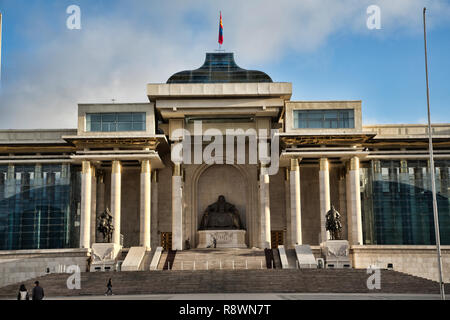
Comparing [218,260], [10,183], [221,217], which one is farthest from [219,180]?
[10,183]

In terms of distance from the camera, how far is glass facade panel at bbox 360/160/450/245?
56528 millimetres

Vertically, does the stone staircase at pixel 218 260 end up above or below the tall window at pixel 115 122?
below

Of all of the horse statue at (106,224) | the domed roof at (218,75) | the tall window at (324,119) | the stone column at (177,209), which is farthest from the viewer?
the domed roof at (218,75)

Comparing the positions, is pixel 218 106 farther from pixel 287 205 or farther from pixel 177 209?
pixel 287 205

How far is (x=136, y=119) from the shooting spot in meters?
55.6

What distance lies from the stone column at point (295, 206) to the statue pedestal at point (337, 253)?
3.93m

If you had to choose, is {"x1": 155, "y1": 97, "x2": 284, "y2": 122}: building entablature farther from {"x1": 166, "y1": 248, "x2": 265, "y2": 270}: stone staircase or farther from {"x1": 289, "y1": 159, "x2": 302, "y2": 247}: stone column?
{"x1": 166, "y1": 248, "x2": 265, "y2": 270}: stone staircase

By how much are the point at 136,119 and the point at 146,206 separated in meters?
7.50

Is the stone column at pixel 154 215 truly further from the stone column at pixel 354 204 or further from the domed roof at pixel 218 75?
the stone column at pixel 354 204

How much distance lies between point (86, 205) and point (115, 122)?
7.44 m

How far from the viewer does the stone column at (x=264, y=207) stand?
55719mm

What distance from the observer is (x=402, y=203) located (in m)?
57.0

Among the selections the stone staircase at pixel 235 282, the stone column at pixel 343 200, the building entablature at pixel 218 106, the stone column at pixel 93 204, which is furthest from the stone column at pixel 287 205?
the stone column at pixel 93 204
